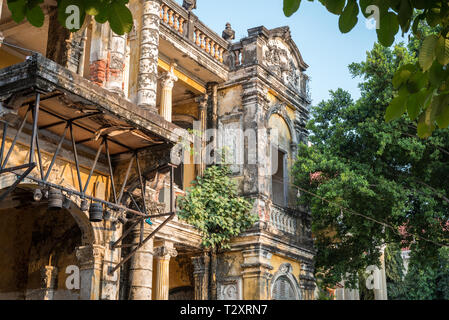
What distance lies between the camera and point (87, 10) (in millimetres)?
3455

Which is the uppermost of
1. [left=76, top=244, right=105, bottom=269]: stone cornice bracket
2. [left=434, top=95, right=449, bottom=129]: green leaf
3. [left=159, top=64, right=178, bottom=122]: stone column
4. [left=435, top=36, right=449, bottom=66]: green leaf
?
[left=159, top=64, right=178, bottom=122]: stone column

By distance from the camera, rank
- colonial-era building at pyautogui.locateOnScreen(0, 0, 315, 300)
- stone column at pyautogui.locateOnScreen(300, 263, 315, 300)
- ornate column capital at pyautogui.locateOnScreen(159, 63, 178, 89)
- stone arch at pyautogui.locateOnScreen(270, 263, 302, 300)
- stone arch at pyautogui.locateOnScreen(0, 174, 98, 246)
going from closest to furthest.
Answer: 1. colonial-era building at pyautogui.locateOnScreen(0, 0, 315, 300)
2. stone arch at pyautogui.locateOnScreen(0, 174, 98, 246)
3. ornate column capital at pyautogui.locateOnScreen(159, 63, 178, 89)
4. stone arch at pyautogui.locateOnScreen(270, 263, 302, 300)
5. stone column at pyautogui.locateOnScreen(300, 263, 315, 300)

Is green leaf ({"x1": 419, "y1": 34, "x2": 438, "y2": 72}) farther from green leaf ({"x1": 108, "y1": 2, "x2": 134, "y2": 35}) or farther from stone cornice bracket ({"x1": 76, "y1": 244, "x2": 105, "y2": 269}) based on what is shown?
stone cornice bracket ({"x1": 76, "y1": 244, "x2": 105, "y2": 269})

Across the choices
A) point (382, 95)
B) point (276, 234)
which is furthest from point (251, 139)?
point (382, 95)

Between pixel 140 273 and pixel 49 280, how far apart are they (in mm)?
1680

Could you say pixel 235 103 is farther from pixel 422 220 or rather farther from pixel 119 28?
pixel 119 28

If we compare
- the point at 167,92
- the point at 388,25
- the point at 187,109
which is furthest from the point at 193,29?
the point at 388,25

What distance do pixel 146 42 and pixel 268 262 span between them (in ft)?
17.6

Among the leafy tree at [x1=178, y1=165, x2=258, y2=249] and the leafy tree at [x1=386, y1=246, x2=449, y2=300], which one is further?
the leafy tree at [x1=386, y1=246, x2=449, y2=300]

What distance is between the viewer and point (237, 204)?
1308 centimetres

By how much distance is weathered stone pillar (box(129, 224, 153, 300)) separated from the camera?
1009 cm

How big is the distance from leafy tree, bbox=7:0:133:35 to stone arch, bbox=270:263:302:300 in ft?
34.6

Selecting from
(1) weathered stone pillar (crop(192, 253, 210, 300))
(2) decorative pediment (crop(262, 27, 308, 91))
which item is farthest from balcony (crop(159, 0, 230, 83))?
(1) weathered stone pillar (crop(192, 253, 210, 300))
